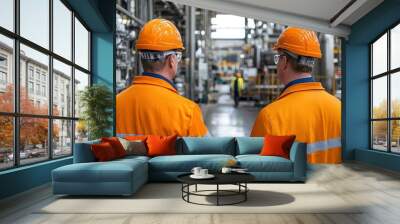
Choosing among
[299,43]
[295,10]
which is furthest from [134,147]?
[299,43]

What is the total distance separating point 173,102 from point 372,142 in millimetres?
3812

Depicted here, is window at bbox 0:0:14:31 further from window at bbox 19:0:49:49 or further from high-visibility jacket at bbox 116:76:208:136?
high-visibility jacket at bbox 116:76:208:136

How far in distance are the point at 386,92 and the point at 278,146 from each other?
2910mm

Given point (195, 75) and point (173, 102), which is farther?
point (195, 75)

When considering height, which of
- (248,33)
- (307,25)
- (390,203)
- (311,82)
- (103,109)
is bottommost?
(390,203)

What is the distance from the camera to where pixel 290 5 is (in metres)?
7.28

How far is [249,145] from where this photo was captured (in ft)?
20.9

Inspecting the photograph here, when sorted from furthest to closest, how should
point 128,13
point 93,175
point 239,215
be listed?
point 128,13 → point 93,175 → point 239,215

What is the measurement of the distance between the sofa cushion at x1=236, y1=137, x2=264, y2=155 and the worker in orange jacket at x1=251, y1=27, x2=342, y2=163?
4.28 ft

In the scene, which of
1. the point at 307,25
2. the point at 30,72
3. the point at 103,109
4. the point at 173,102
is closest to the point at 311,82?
the point at 307,25

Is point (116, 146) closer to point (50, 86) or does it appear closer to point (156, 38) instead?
point (50, 86)

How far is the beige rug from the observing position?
3921mm

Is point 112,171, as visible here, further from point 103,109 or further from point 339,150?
point 339,150

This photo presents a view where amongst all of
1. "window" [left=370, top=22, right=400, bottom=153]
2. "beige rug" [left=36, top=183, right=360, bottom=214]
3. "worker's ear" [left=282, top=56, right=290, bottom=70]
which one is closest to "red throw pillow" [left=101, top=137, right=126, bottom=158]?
"beige rug" [left=36, top=183, right=360, bottom=214]
